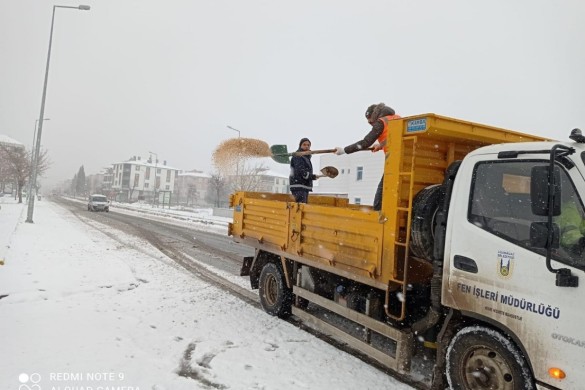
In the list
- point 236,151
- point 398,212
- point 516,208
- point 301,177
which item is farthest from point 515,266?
point 236,151

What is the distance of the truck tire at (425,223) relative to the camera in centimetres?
369

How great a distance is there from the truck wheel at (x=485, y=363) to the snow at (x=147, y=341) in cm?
83

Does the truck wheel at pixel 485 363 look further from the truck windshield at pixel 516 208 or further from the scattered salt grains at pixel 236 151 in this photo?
the scattered salt grains at pixel 236 151

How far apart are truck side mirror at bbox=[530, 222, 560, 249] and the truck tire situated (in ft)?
3.24

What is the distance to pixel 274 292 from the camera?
6254 millimetres

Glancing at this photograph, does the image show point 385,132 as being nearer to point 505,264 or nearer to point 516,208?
point 516,208

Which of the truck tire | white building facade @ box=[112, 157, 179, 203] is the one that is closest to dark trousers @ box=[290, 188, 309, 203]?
the truck tire

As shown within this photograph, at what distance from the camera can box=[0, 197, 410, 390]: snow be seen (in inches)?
150

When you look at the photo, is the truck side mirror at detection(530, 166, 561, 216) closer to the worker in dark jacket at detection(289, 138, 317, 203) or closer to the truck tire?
the truck tire

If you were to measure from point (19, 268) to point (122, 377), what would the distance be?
18.2ft

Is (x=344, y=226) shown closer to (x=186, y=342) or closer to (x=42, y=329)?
(x=186, y=342)

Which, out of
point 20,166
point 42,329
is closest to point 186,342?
point 42,329

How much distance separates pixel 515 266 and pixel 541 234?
1.13 feet

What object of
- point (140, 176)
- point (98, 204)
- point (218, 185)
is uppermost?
point (140, 176)
